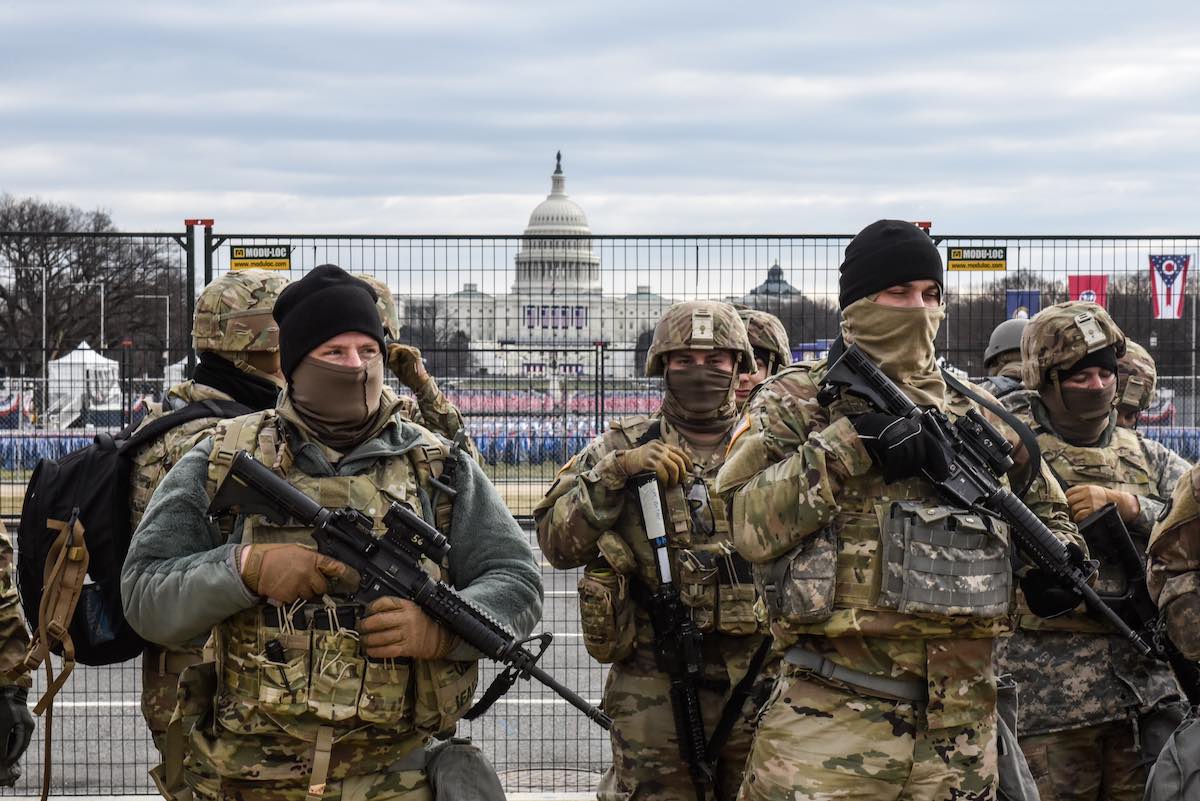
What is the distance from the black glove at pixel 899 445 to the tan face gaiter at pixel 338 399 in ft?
4.26

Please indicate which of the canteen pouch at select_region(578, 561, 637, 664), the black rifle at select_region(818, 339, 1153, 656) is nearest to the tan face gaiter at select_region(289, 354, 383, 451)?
the black rifle at select_region(818, 339, 1153, 656)

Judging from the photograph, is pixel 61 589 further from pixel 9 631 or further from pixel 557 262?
pixel 557 262

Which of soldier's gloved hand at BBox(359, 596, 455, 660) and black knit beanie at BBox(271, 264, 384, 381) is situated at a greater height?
black knit beanie at BBox(271, 264, 384, 381)

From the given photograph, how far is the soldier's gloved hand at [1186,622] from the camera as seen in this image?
4.35m

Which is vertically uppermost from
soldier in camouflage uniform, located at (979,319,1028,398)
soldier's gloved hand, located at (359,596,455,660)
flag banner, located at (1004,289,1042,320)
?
flag banner, located at (1004,289,1042,320)

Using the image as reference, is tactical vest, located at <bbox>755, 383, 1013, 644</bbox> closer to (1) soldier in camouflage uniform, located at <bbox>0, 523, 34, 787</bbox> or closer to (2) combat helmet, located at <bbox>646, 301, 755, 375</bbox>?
(2) combat helmet, located at <bbox>646, 301, 755, 375</bbox>

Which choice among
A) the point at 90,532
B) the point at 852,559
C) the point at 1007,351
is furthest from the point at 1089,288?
the point at 90,532

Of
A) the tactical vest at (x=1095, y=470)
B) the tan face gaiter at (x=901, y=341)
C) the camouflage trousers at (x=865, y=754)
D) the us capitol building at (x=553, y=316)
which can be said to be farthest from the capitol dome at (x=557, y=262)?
the camouflage trousers at (x=865, y=754)

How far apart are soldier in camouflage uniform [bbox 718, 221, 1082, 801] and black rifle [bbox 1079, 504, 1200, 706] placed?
1301 millimetres

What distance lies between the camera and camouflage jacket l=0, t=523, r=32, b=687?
4.62 meters

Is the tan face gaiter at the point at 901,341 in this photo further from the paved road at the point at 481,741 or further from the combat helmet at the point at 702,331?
the paved road at the point at 481,741

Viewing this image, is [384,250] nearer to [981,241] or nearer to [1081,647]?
[981,241]

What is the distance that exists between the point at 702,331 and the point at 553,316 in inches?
221

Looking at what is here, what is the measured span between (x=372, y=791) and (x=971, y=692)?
5.39ft
